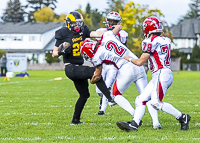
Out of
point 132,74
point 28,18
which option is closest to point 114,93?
point 132,74

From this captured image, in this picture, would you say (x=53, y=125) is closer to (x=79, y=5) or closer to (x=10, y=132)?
(x=10, y=132)

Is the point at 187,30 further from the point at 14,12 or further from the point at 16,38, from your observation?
the point at 14,12

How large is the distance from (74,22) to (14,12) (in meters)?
88.5

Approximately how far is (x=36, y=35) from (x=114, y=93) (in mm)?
55417

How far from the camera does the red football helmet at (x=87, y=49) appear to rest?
5863 millimetres

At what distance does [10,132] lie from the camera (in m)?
5.79

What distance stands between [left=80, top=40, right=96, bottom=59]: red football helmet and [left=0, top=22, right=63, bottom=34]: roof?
2172 inches

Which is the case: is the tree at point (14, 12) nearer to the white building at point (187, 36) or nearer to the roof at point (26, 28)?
the roof at point (26, 28)

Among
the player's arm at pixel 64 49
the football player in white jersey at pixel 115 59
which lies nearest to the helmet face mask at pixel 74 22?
the player's arm at pixel 64 49

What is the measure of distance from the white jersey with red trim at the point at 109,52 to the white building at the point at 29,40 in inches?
2130

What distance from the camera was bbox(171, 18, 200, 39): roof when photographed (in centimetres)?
7425

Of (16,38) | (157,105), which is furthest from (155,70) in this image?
(16,38)

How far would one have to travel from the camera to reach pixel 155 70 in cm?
593

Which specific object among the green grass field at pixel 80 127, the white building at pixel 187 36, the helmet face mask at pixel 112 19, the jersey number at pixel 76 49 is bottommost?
the white building at pixel 187 36
